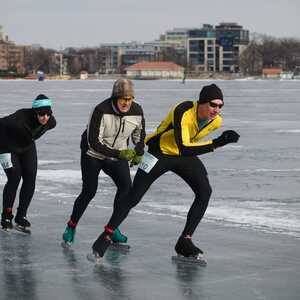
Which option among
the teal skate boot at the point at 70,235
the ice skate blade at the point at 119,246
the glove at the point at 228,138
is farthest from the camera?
the teal skate boot at the point at 70,235

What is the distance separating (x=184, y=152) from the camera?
20.5 feet

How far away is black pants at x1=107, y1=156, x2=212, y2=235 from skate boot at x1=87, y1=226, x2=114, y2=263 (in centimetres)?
7

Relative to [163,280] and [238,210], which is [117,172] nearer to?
[163,280]

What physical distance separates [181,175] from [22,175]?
1763mm

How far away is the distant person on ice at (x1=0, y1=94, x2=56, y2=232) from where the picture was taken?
720cm

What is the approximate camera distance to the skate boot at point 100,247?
6355 mm

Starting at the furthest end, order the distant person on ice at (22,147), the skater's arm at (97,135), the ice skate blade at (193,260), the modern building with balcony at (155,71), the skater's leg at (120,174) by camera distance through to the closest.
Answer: the modern building with balcony at (155,71), the distant person on ice at (22,147), the skater's leg at (120,174), the skater's arm at (97,135), the ice skate blade at (193,260)

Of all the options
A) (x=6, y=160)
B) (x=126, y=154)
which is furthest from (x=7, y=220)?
(x=126, y=154)

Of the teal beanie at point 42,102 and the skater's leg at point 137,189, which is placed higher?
the teal beanie at point 42,102

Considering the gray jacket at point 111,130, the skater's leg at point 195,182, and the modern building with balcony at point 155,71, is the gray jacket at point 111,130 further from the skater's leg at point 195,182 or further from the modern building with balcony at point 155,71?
the modern building with balcony at point 155,71

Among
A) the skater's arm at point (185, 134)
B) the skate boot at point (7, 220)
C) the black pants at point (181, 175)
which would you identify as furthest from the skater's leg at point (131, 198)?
the skate boot at point (7, 220)

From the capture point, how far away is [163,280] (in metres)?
5.79

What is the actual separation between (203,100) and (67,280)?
149 cm

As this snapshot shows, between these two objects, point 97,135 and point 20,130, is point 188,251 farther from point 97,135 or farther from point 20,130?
point 20,130
